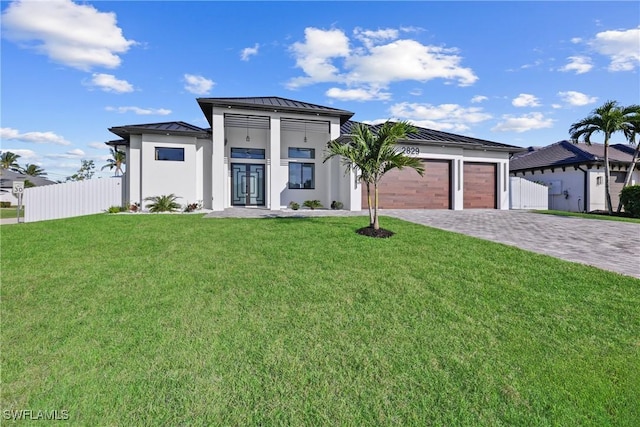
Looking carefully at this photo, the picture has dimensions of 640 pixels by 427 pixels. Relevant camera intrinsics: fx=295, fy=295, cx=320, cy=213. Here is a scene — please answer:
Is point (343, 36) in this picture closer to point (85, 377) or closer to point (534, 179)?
point (85, 377)

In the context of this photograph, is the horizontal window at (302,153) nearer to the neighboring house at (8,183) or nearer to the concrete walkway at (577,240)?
the concrete walkway at (577,240)

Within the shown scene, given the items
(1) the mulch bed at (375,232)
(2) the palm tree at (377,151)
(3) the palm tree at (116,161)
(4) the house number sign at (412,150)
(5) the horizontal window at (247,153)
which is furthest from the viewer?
(3) the palm tree at (116,161)

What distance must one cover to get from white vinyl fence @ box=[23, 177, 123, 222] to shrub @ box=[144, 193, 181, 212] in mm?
2132

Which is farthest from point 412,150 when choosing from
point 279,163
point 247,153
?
point 247,153

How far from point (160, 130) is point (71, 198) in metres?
5.34

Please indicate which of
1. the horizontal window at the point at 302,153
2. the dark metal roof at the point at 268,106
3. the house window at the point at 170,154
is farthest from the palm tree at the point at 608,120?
the house window at the point at 170,154

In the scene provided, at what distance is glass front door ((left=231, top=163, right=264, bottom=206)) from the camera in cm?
1591

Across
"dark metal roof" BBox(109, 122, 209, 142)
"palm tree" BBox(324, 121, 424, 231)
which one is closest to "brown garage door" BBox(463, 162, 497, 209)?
"palm tree" BBox(324, 121, 424, 231)

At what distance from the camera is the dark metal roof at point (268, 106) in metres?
12.5

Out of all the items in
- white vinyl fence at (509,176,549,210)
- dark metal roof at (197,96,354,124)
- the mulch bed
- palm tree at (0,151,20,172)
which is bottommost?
the mulch bed

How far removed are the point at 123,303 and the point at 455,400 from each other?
4.09 meters

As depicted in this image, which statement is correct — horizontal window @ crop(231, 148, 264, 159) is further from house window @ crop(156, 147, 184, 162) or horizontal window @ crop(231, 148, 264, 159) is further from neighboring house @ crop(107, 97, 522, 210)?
house window @ crop(156, 147, 184, 162)

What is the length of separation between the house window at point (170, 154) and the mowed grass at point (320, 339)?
30.9ft

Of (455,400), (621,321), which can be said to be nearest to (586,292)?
(621,321)
